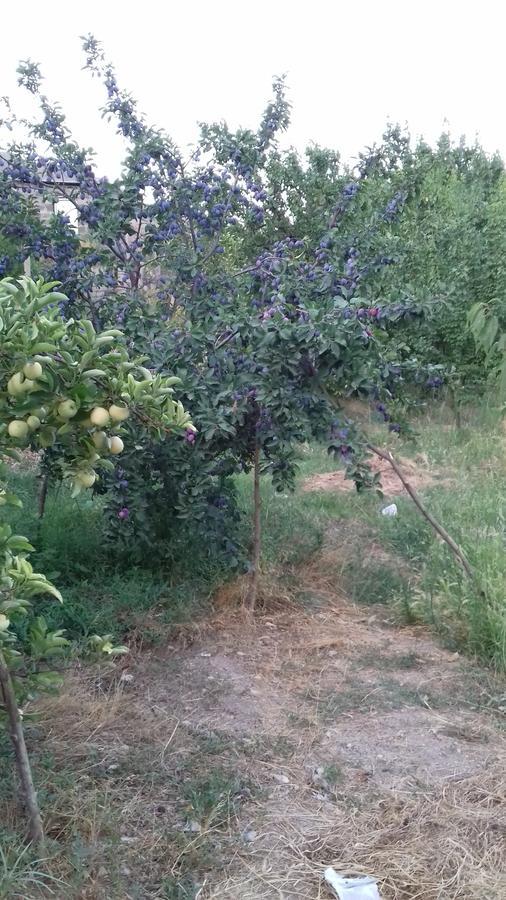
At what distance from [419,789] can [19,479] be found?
4094 mm

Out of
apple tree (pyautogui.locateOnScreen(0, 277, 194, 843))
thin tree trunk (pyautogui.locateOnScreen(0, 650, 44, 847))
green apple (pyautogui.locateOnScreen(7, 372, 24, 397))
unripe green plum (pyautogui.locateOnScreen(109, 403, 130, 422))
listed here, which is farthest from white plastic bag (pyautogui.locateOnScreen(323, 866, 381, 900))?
green apple (pyautogui.locateOnScreen(7, 372, 24, 397))

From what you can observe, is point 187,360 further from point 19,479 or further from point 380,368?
point 19,479

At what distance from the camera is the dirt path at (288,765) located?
7.91 feet

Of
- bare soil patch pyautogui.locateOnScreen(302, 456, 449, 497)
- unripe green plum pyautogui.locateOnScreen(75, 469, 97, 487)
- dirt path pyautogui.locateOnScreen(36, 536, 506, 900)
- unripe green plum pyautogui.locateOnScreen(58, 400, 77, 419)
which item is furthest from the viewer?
bare soil patch pyautogui.locateOnScreen(302, 456, 449, 497)

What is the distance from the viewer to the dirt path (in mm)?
Answer: 2410

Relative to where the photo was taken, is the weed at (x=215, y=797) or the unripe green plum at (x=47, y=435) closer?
the unripe green plum at (x=47, y=435)

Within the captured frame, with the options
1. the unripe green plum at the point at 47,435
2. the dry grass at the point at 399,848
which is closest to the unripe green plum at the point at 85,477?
the unripe green plum at the point at 47,435

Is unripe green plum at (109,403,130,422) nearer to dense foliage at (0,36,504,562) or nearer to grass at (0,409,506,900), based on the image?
grass at (0,409,506,900)

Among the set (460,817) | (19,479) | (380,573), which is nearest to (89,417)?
(460,817)

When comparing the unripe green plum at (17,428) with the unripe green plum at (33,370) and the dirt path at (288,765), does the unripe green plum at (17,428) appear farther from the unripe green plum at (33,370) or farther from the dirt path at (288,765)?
the dirt path at (288,765)

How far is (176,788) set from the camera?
2.75m

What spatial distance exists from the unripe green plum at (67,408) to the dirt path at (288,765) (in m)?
1.33

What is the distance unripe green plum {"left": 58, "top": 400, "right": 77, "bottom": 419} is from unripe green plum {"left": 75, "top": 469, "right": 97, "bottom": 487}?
16 centimetres

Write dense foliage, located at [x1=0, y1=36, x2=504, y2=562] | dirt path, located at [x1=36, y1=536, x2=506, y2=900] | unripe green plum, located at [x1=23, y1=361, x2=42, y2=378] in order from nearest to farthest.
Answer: unripe green plum, located at [x1=23, y1=361, x2=42, y2=378] → dirt path, located at [x1=36, y1=536, x2=506, y2=900] → dense foliage, located at [x1=0, y1=36, x2=504, y2=562]
